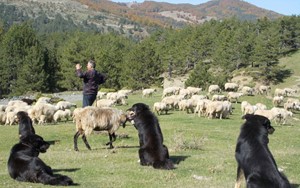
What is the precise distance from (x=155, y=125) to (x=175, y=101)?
23114mm

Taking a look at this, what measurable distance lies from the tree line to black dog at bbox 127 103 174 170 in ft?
152

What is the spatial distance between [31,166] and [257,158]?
13.9 feet

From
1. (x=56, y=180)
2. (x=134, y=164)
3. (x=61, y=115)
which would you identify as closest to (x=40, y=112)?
(x=61, y=115)

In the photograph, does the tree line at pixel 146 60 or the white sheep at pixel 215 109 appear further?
the tree line at pixel 146 60

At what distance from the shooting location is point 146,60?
70.4 metres

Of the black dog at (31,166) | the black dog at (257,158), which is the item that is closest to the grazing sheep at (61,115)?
the black dog at (31,166)

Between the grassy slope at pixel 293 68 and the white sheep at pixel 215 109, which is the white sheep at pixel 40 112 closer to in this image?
the white sheep at pixel 215 109

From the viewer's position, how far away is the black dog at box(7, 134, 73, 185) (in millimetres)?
7973

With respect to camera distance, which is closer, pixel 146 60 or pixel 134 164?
pixel 134 164

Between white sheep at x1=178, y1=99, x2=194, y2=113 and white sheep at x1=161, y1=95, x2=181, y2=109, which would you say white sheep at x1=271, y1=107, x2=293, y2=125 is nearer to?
white sheep at x1=178, y1=99, x2=194, y2=113

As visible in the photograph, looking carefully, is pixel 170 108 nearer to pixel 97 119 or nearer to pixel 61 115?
pixel 61 115

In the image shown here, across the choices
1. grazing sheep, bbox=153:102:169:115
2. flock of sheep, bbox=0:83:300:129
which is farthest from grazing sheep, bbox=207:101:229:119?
grazing sheep, bbox=153:102:169:115

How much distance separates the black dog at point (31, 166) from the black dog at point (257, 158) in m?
3.28

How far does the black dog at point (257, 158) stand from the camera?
6340 millimetres
